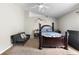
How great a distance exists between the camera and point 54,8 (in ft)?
6.82

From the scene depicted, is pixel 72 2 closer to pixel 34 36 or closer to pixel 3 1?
pixel 34 36

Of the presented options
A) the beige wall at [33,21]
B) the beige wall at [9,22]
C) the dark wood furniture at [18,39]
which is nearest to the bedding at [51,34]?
the beige wall at [33,21]

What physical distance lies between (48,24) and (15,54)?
2.98 feet

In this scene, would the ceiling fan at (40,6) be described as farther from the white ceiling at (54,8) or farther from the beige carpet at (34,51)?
the beige carpet at (34,51)

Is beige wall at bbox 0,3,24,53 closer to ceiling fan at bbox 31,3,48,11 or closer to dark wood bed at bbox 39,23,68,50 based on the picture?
ceiling fan at bbox 31,3,48,11

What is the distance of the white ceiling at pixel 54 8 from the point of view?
1.99 m

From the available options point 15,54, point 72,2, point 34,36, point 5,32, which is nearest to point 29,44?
point 34,36

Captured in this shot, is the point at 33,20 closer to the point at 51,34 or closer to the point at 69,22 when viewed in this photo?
the point at 51,34

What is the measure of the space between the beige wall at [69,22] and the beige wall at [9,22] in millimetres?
831

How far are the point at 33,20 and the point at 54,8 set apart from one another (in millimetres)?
504

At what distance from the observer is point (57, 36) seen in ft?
7.38

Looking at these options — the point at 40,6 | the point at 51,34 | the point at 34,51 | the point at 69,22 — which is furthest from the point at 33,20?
the point at 69,22

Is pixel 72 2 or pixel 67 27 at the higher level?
pixel 72 2

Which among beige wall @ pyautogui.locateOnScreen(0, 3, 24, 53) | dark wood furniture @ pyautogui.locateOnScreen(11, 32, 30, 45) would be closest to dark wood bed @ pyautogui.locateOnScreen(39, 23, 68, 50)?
dark wood furniture @ pyautogui.locateOnScreen(11, 32, 30, 45)
